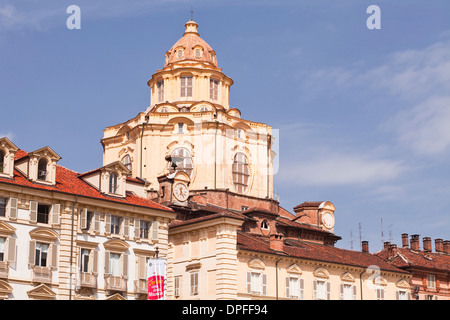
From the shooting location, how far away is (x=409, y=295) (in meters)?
82.9

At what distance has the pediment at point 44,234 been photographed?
56250 millimetres

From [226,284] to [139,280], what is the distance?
7.52 meters

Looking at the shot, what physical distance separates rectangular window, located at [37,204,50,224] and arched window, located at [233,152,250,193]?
136ft

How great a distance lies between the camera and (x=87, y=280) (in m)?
57.9

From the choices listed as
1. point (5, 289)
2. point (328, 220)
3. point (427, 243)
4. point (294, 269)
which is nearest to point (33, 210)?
point (5, 289)

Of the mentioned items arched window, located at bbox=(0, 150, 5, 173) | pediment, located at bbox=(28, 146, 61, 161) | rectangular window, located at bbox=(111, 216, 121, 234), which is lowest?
rectangular window, located at bbox=(111, 216, 121, 234)

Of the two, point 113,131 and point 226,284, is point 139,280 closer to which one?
point 226,284

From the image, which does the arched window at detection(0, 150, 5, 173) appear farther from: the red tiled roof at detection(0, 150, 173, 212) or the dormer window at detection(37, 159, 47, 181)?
the dormer window at detection(37, 159, 47, 181)

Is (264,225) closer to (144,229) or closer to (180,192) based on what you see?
(180,192)

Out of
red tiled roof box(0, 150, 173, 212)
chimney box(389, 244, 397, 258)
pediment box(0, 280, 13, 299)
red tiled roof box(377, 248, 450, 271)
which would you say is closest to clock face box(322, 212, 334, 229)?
red tiled roof box(377, 248, 450, 271)

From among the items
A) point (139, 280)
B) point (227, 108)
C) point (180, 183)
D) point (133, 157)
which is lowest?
point (139, 280)

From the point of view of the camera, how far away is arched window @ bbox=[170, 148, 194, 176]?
3780 inches
